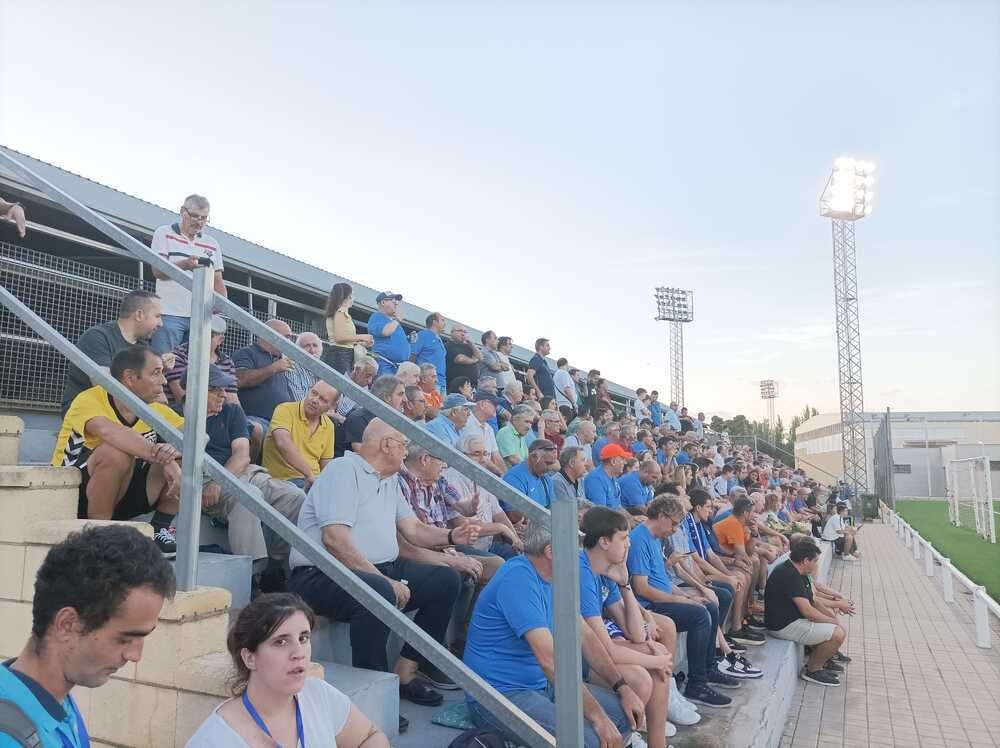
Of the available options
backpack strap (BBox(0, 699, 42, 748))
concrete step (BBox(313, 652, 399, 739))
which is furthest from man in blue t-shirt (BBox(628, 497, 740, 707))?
backpack strap (BBox(0, 699, 42, 748))

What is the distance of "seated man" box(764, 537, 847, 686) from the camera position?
689 cm

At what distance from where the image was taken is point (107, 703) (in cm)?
228

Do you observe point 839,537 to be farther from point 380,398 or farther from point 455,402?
point 380,398

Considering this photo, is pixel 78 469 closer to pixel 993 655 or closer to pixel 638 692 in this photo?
pixel 638 692

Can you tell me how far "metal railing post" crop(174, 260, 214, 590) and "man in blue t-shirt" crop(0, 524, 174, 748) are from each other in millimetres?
962

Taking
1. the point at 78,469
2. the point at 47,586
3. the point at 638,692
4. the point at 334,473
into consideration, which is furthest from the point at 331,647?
the point at 47,586

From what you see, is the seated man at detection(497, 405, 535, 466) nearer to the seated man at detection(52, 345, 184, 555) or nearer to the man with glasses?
the man with glasses

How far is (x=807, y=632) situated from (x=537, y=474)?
336 centimetres

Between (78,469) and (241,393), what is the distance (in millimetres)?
2469

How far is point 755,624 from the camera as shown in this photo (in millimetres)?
7395

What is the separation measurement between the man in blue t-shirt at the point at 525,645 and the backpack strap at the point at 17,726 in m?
1.87

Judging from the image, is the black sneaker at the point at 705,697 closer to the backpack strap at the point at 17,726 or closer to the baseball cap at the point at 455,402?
the baseball cap at the point at 455,402

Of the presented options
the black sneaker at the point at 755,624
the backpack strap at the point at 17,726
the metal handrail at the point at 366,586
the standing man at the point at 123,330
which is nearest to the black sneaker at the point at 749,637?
the black sneaker at the point at 755,624

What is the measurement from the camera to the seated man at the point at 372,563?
2861 millimetres
